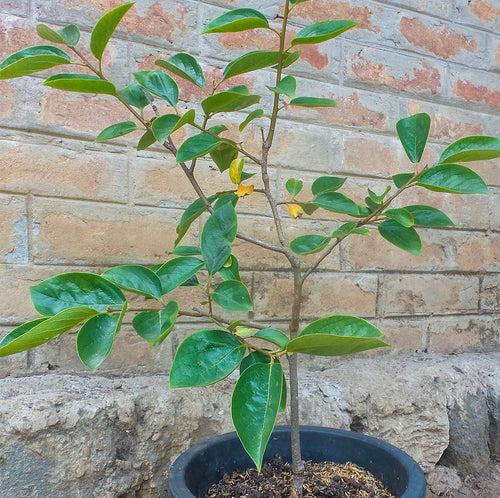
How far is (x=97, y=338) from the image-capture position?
59cm

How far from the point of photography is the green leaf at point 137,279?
0.64 metres

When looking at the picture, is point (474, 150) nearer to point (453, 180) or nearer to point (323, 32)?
point (453, 180)

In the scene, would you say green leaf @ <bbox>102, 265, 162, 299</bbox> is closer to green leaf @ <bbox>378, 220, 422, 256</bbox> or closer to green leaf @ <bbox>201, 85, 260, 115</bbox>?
green leaf @ <bbox>201, 85, 260, 115</bbox>

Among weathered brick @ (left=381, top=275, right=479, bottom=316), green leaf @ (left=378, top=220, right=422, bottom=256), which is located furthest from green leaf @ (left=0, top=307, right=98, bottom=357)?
weathered brick @ (left=381, top=275, right=479, bottom=316)

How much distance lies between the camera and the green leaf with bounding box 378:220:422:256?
0.81 metres

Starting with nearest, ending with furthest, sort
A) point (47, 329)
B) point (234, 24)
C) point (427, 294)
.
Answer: point (47, 329) → point (234, 24) → point (427, 294)

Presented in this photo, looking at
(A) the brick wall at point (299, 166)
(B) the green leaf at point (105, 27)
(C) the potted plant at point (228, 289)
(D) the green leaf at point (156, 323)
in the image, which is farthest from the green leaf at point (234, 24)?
(A) the brick wall at point (299, 166)

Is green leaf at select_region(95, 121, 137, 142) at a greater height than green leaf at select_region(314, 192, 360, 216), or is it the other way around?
green leaf at select_region(95, 121, 137, 142)

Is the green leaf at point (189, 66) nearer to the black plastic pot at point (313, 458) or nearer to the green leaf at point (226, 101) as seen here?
the green leaf at point (226, 101)

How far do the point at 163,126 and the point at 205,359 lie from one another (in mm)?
292

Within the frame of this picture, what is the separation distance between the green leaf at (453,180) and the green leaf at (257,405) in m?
0.31

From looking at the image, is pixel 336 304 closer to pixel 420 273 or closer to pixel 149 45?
pixel 420 273

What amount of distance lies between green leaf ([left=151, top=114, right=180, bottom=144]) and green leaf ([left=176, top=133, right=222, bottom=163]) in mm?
28

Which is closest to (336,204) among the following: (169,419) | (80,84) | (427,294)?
(80,84)
